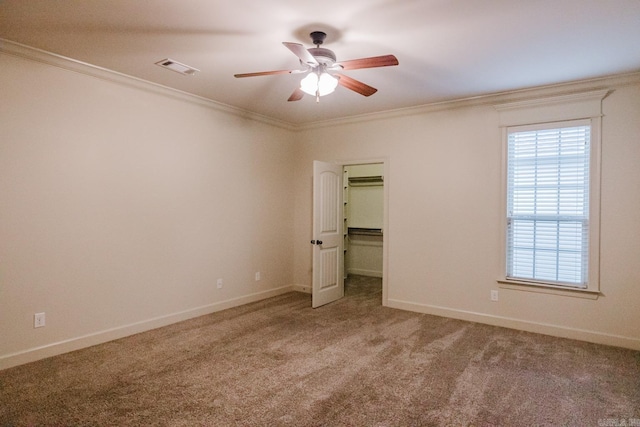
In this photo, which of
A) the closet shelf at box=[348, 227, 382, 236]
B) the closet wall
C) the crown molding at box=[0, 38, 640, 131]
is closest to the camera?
the crown molding at box=[0, 38, 640, 131]

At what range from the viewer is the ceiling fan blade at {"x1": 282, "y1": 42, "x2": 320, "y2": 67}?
7.20ft

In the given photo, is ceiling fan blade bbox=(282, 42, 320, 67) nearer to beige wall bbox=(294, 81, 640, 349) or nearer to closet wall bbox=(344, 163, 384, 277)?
beige wall bbox=(294, 81, 640, 349)

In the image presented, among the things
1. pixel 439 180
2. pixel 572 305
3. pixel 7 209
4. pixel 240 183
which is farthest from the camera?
pixel 240 183

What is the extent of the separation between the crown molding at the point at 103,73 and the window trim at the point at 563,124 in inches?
131

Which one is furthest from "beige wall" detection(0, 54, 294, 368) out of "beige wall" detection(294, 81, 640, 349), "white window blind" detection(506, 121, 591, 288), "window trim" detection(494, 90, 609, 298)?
"white window blind" detection(506, 121, 591, 288)

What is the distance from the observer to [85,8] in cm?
238

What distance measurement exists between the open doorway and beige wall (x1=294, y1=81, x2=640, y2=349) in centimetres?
182

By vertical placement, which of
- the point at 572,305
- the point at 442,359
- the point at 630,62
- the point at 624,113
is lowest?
the point at 442,359

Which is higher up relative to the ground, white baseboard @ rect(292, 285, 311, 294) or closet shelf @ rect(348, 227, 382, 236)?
closet shelf @ rect(348, 227, 382, 236)

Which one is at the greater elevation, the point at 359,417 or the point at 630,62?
the point at 630,62

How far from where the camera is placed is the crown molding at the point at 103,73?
2.93 metres

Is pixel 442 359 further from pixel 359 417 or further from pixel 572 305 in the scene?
pixel 572 305

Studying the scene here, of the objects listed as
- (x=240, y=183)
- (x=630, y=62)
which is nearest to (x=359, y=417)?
(x=240, y=183)

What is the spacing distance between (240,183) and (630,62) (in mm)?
4296
